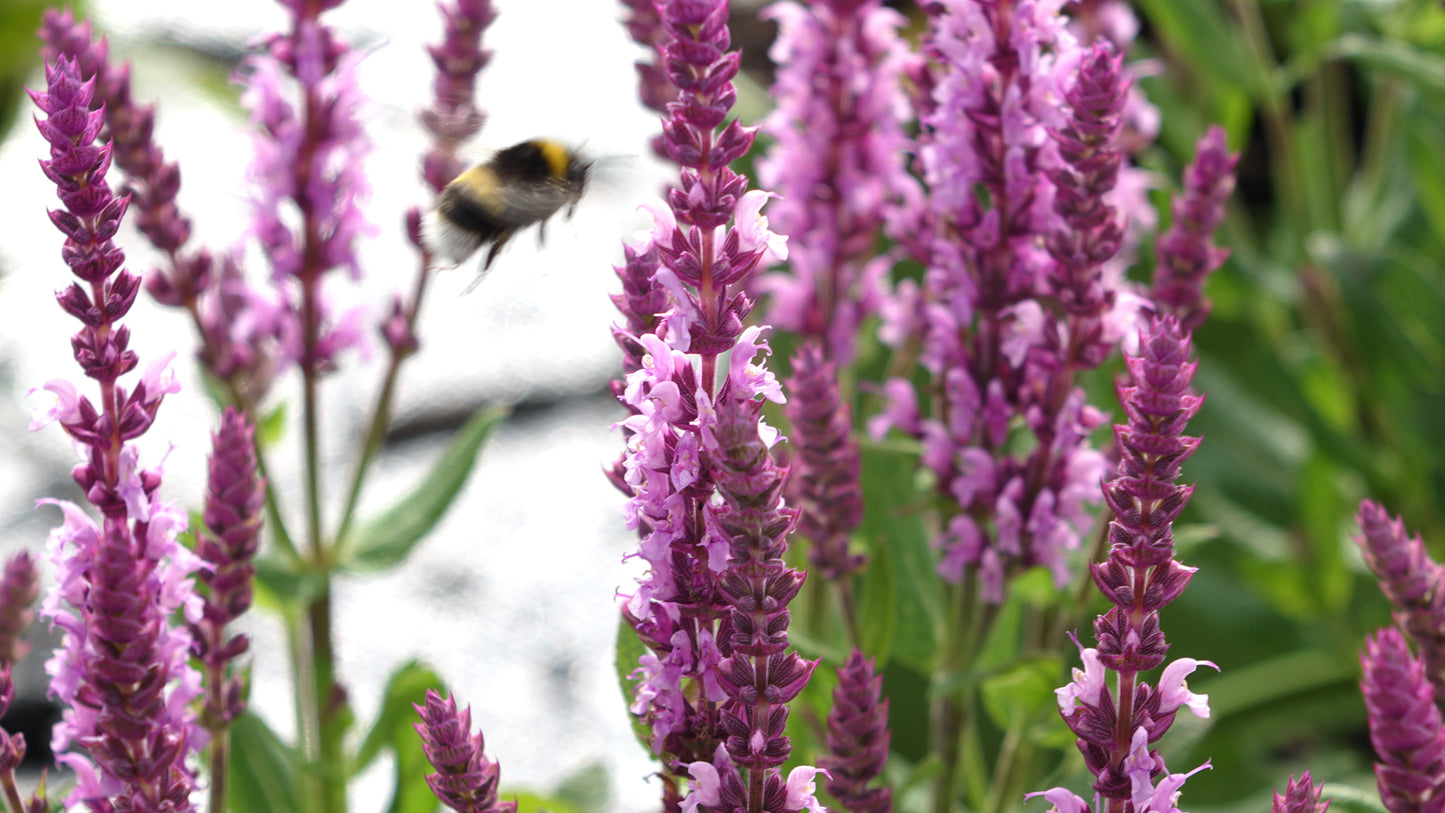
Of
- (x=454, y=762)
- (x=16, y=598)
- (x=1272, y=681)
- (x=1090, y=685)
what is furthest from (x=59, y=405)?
(x=1272, y=681)

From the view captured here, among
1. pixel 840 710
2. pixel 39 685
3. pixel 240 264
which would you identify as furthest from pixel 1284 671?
pixel 39 685

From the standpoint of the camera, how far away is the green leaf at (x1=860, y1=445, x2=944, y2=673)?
Result: 1505 millimetres

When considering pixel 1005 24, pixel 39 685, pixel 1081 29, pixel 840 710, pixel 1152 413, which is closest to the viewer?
pixel 1152 413

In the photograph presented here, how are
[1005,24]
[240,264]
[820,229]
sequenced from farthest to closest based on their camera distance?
[240,264], [820,229], [1005,24]

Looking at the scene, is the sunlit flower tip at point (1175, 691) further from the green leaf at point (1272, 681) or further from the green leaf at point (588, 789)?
the green leaf at point (1272, 681)

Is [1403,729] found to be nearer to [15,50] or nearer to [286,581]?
[286,581]

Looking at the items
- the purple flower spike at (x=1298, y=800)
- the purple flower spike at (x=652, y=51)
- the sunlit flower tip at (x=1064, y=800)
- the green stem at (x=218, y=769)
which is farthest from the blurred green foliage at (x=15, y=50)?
the purple flower spike at (x=1298, y=800)

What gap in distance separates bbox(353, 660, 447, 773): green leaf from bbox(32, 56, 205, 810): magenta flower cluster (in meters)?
0.53

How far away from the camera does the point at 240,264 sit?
172cm

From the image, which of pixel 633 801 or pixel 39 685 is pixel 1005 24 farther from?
pixel 39 685

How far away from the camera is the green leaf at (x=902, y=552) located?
1.50 m

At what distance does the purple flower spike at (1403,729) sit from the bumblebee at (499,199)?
0.93m

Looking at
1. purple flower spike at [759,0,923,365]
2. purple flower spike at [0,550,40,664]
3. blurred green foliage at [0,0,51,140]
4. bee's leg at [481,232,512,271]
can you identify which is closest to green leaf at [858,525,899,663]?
purple flower spike at [759,0,923,365]

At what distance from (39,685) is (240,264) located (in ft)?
3.00
